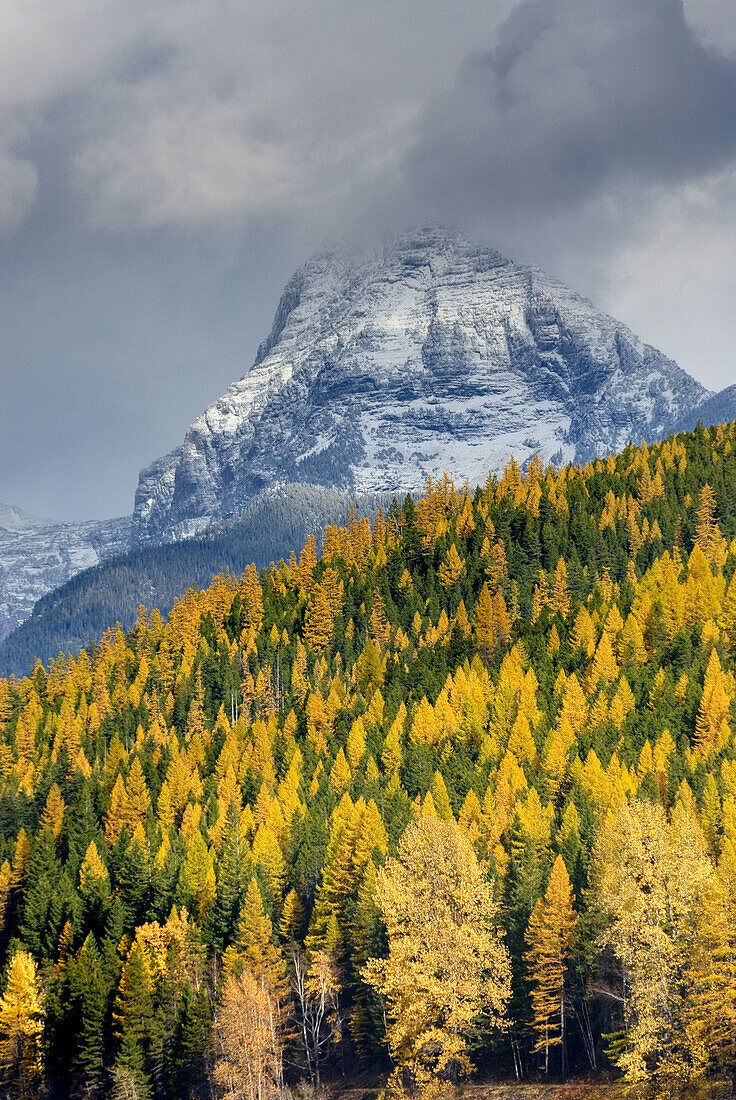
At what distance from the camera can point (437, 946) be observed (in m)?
54.0

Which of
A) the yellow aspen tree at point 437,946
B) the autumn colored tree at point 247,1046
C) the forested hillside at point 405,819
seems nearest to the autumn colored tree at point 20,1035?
the forested hillside at point 405,819

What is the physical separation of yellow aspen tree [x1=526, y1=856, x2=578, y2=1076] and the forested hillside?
24cm

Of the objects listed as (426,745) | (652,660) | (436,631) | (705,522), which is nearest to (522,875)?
(426,745)

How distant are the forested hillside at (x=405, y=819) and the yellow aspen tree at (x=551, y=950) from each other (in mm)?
241

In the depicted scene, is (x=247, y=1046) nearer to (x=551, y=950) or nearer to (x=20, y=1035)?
(x=551, y=950)

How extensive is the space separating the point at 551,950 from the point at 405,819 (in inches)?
900

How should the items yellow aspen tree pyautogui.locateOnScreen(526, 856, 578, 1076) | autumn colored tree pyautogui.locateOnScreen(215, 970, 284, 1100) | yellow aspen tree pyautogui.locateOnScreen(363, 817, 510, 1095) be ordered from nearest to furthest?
yellow aspen tree pyautogui.locateOnScreen(363, 817, 510, 1095), autumn colored tree pyautogui.locateOnScreen(215, 970, 284, 1100), yellow aspen tree pyautogui.locateOnScreen(526, 856, 578, 1076)

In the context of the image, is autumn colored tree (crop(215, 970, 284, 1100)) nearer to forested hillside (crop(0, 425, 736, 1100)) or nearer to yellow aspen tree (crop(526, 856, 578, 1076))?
forested hillside (crop(0, 425, 736, 1100))

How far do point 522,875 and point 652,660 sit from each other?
4876cm

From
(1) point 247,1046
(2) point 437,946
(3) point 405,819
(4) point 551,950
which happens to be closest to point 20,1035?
(1) point 247,1046

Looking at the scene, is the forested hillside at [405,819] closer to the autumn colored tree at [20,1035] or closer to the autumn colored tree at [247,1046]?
the autumn colored tree at [20,1035]

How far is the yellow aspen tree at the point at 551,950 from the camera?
66062 mm

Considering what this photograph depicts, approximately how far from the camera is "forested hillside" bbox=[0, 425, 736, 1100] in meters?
54.2

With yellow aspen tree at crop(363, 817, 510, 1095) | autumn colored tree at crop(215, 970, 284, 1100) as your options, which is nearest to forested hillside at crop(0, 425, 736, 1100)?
yellow aspen tree at crop(363, 817, 510, 1095)
